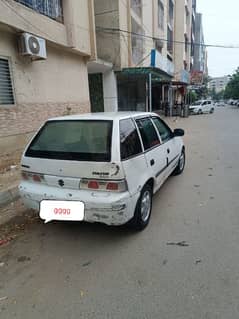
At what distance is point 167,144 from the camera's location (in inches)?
175

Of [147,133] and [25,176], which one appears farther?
[147,133]

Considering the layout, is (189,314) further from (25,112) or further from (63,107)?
(63,107)

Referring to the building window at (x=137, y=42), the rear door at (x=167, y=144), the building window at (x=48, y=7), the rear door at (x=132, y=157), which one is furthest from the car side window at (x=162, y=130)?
the building window at (x=137, y=42)

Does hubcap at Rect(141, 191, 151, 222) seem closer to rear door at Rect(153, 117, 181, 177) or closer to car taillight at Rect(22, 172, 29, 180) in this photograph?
rear door at Rect(153, 117, 181, 177)

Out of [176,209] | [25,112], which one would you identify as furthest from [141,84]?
[176,209]

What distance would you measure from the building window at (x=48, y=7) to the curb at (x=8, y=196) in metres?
6.15

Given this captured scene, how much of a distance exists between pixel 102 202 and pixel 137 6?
18.8m

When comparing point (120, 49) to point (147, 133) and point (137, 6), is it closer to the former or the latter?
point (137, 6)

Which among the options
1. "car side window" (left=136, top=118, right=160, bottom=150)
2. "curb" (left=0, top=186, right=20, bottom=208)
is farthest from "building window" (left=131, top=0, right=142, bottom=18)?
"curb" (left=0, top=186, right=20, bottom=208)

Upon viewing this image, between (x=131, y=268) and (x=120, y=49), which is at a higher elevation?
(x=120, y=49)

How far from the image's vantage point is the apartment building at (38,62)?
6.93 m

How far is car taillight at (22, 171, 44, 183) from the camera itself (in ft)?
10.2

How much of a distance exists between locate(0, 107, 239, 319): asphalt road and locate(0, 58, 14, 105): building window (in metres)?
4.91

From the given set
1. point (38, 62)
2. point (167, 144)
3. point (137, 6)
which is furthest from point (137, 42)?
point (167, 144)
